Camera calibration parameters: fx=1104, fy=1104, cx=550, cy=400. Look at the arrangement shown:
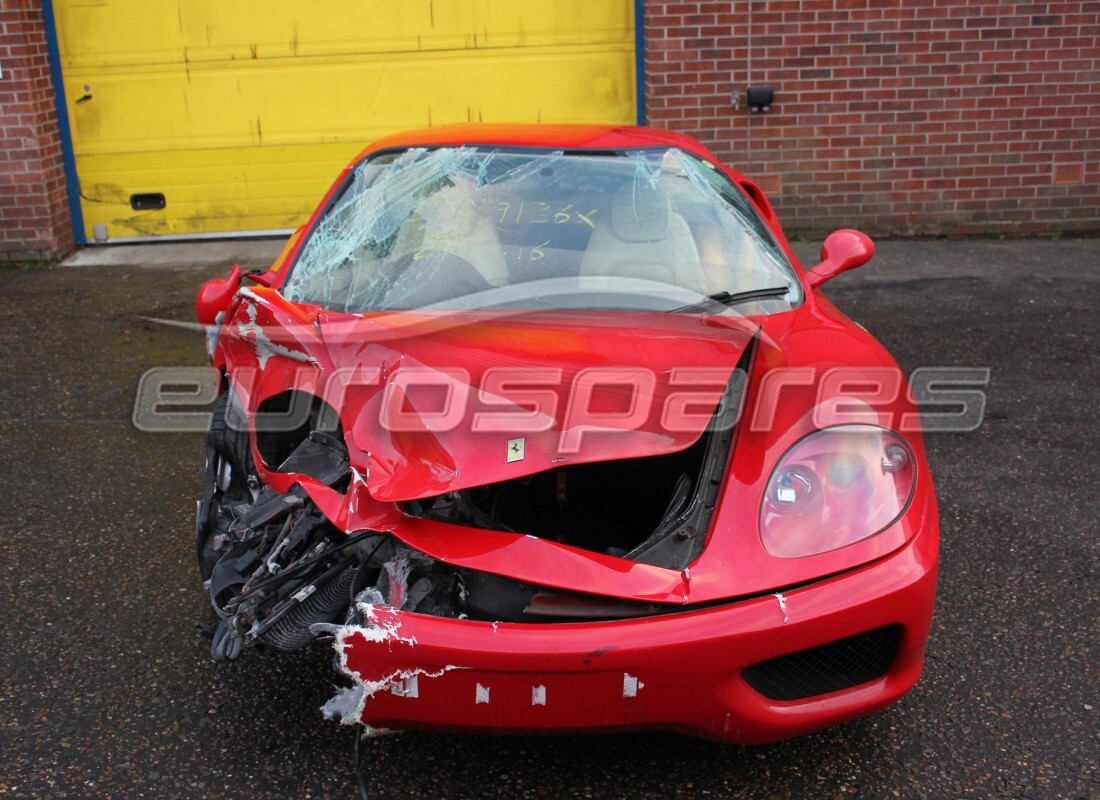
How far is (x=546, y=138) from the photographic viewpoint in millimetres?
3895

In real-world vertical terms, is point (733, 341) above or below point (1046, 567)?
above

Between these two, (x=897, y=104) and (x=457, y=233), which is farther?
(x=897, y=104)

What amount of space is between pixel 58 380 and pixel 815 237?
5.37 meters

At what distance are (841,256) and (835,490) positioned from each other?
1.52 m

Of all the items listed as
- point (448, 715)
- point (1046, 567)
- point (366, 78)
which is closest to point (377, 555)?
point (448, 715)

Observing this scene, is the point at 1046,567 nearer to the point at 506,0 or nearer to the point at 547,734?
the point at 547,734

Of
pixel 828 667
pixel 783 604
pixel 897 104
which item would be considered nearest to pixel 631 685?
pixel 783 604

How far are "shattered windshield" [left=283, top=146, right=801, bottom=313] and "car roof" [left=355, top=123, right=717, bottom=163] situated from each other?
65 mm

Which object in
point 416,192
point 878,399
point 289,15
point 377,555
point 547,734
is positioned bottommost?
point 547,734

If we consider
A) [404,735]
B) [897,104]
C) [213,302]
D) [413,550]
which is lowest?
[404,735]

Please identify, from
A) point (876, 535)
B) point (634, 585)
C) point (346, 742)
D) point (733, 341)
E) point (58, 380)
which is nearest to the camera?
point (634, 585)

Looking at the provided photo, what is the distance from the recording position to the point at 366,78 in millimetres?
8133

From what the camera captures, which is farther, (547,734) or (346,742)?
(346,742)

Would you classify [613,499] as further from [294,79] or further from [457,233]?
[294,79]
